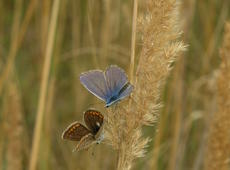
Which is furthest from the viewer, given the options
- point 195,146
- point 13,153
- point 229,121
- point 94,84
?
point 195,146

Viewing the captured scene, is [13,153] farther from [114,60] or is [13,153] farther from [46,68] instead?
[114,60]

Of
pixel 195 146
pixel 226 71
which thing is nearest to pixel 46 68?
pixel 226 71

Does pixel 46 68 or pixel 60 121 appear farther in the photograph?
pixel 60 121

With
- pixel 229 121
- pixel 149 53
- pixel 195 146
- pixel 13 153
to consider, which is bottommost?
pixel 195 146

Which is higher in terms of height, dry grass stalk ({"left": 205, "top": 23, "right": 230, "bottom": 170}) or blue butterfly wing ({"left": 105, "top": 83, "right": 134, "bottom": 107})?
blue butterfly wing ({"left": 105, "top": 83, "right": 134, "bottom": 107})

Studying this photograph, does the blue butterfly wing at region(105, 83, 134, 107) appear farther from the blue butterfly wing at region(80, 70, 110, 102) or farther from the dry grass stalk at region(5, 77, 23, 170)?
the dry grass stalk at region(5, 77, 23, 170)

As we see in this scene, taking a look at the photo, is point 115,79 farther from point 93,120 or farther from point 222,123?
point 222,123

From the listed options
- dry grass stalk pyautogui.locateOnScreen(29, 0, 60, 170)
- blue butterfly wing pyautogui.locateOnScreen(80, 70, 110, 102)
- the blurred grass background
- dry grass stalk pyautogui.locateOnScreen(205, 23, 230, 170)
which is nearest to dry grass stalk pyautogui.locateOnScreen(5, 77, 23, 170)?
the blurred grass background
